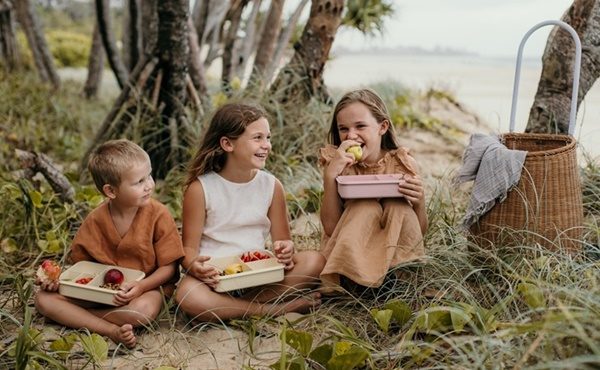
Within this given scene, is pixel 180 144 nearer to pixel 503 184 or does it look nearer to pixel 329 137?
pixel 329 137

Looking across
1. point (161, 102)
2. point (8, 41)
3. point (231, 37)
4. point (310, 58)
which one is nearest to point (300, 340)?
point (161, 102)

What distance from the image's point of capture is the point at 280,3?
21.8ft

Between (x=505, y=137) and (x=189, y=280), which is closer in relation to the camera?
(x=189, y=280)

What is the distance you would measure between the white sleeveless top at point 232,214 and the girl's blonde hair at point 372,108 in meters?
0.44

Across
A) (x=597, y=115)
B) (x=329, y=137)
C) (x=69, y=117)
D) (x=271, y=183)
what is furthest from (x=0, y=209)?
(x=597, y=115)

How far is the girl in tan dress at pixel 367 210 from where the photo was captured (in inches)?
106

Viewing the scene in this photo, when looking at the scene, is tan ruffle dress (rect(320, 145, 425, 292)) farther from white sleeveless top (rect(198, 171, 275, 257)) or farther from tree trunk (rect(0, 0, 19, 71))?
tree trunk (rect(0, 0, 19, 71))

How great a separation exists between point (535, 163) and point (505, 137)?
1.44ft

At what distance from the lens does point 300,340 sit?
2234 millimetres

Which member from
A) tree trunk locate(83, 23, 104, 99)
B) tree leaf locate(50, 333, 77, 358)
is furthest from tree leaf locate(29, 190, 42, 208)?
tree trunk locate(83, 23, 104, 99)

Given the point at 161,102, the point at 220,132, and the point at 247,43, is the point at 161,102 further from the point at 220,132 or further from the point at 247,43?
the point at 247,43

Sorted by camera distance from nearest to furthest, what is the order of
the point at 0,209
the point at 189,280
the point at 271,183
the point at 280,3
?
the point at 189,280
the point at 271,183
the point at 0,209
the point at 280,3

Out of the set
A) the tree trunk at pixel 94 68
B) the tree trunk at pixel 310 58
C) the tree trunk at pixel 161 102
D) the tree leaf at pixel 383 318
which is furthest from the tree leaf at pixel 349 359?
the tree trunk at pixel 94 68

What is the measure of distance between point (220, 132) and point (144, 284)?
0.73 metres
